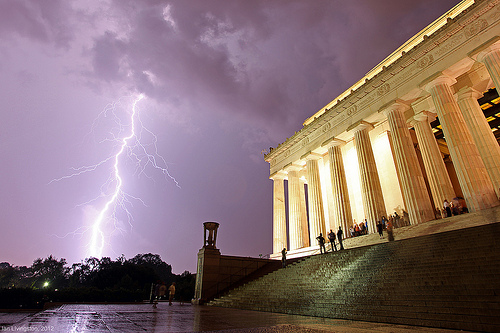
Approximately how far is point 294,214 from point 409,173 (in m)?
12.0

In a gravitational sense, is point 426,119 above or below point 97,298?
above

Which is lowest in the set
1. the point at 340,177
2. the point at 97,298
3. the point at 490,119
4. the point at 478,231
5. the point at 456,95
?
the point at 97,298

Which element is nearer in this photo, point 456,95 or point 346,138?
point 456,95

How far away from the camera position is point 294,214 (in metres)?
26.4

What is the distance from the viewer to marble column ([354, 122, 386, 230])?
18391 millimetres

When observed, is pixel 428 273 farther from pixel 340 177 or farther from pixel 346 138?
pixel 346 138

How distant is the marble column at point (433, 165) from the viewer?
691 inches

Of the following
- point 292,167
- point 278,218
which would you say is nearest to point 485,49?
point 292,167

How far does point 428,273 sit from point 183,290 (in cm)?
2485

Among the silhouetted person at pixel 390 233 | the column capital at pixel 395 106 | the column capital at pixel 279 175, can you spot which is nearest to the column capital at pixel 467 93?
the column capital at pixel 395 106

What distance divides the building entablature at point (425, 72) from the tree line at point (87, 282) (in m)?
19.5

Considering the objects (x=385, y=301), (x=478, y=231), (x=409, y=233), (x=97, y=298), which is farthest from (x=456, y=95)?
(x=97, y=298)

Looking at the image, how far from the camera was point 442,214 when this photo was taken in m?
15.9

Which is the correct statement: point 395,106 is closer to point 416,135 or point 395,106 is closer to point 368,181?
point 416,135
